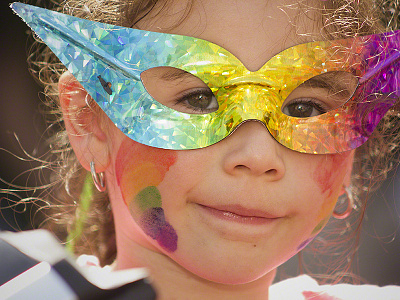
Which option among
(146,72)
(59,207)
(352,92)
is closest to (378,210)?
(352,92)

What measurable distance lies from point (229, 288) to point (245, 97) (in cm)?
48

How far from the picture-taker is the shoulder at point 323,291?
171cm

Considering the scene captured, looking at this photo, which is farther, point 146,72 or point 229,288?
point 229,288

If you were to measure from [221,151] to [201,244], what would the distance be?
21cm

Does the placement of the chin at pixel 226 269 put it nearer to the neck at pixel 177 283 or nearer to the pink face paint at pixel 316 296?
the neck at pixel 177 283

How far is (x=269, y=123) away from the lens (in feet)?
3.29

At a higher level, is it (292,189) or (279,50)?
(279,50)

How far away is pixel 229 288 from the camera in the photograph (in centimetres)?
117

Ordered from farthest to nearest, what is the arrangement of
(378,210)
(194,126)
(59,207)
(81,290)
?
(378,210)
(59,207)
(81,290)
(194,126)

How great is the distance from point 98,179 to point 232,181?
387 millimetres

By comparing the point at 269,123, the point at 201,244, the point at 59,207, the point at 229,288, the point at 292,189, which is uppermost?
the point at 269,123

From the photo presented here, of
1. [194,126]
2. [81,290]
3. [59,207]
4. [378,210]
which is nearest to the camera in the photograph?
[194,126]

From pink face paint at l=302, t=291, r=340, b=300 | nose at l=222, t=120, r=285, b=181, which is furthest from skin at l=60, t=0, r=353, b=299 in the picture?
pink face paint at l=302, t=291, r=340, b=300

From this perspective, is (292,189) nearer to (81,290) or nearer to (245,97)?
(245,97)
